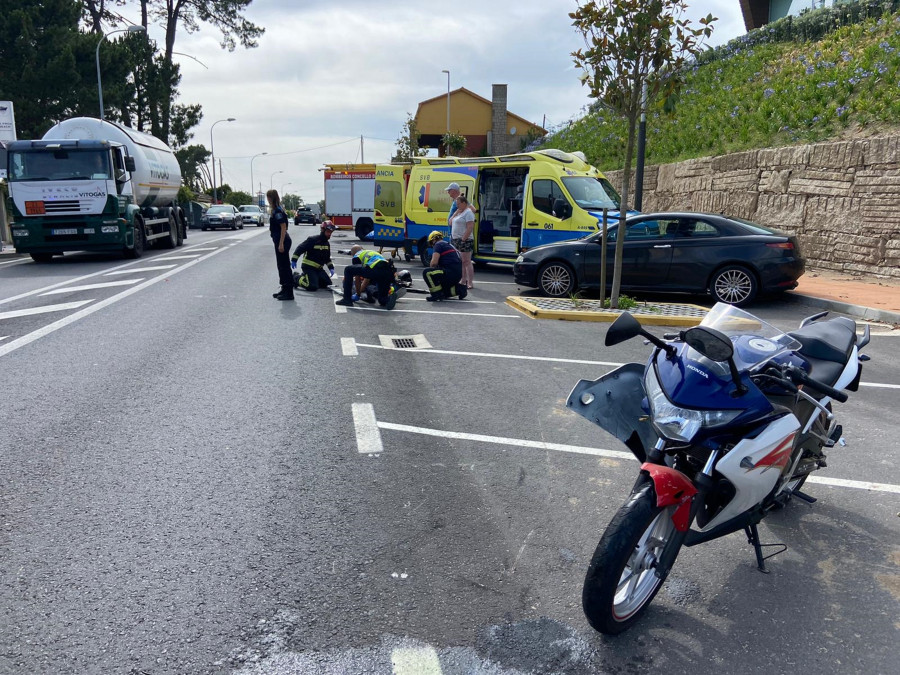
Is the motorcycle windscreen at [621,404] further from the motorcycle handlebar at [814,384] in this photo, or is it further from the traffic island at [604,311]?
the traffic island at [604,311]

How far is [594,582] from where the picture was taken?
8.45ft

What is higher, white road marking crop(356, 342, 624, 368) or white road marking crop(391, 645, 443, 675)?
white road marking crop(356, 342, 624, 368)

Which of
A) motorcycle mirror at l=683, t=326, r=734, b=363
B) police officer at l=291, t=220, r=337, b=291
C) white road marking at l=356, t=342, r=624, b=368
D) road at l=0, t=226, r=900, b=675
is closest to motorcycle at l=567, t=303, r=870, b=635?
motorcycle mirror at l=683, t=326, r=734, b=363

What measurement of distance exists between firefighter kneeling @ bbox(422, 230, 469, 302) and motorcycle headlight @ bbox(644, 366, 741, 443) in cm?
861

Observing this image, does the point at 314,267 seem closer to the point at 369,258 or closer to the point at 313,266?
the point at 313,266

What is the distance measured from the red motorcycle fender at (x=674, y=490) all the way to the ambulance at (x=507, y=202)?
33.8 feet

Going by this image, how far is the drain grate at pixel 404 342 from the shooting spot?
789 centimetres

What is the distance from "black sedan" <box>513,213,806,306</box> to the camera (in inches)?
420

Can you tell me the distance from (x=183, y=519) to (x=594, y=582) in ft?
7.11

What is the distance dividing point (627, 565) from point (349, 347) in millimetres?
5348

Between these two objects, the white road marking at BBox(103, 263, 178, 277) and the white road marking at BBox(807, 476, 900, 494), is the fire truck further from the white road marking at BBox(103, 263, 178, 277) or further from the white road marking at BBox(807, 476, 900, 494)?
the white road marking at BBox(807, 476, 900, 494)

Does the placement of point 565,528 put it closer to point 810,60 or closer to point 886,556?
point 886,556

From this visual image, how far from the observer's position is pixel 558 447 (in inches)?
187

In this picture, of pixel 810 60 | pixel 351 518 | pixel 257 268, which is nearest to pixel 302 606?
pixel 351 518
